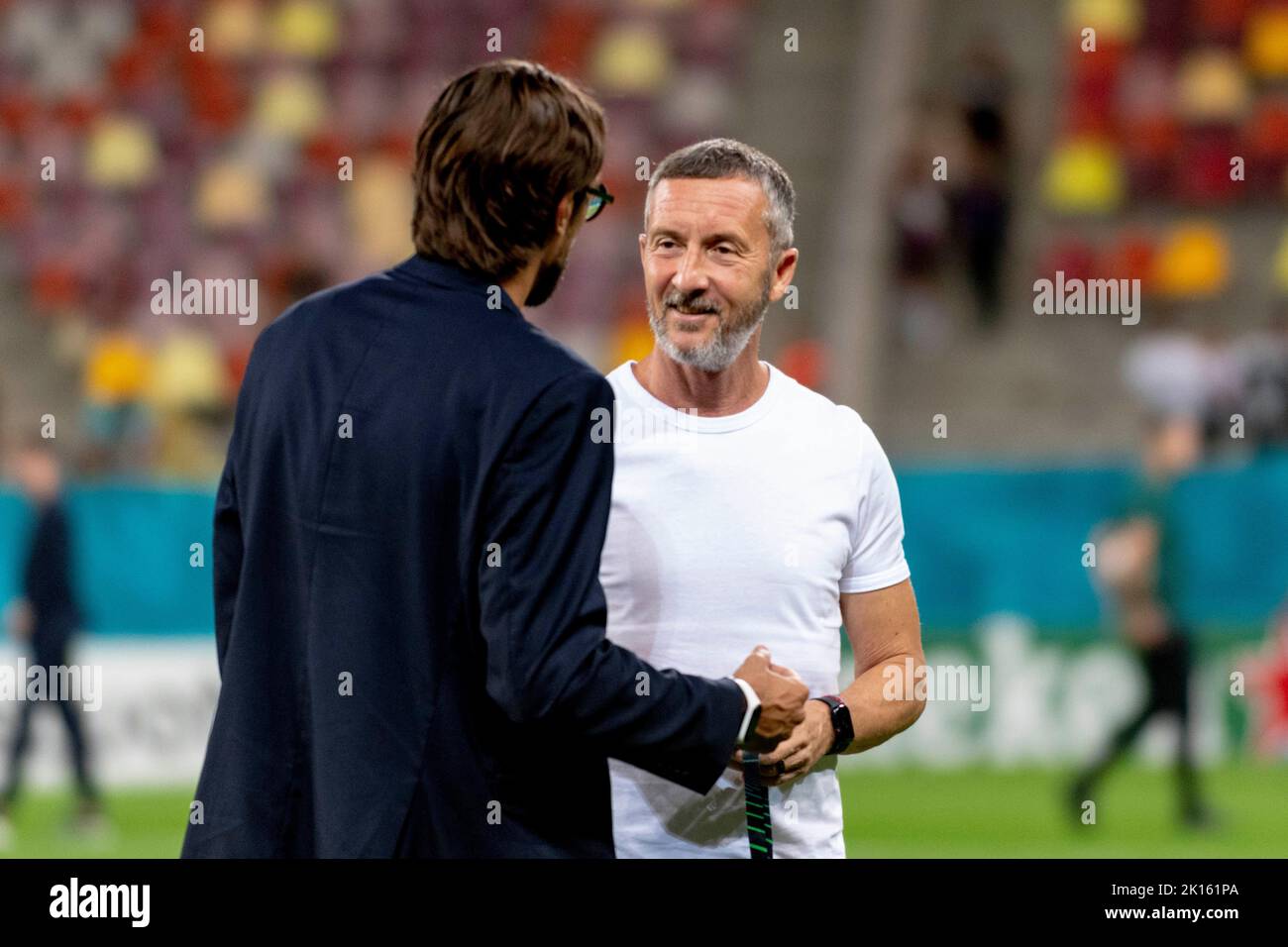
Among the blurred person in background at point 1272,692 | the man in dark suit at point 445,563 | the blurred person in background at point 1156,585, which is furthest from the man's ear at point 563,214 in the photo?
the blurred person in background at point 1272,692

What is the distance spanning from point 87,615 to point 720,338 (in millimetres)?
→ 7004

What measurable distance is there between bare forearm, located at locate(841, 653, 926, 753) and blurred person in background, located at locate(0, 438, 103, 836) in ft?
20.1

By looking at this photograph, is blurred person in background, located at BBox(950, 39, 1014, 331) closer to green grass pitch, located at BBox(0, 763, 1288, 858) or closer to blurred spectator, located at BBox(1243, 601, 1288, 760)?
blurred spectator, located at BBox(1243, 601, 1288, 760)

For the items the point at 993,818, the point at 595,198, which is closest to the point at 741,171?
the point at 595,198

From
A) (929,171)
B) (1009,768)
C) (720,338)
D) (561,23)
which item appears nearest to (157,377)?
(561,23)

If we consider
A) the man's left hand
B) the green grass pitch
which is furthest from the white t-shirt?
the green grass pitch

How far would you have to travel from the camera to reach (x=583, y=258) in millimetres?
13641

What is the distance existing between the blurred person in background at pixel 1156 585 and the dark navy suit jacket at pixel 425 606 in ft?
21.1

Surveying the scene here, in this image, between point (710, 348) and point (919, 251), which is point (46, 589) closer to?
point (710, 348)

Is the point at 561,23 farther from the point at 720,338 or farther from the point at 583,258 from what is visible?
the point at 720,338

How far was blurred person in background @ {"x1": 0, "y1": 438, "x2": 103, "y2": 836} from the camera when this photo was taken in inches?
345

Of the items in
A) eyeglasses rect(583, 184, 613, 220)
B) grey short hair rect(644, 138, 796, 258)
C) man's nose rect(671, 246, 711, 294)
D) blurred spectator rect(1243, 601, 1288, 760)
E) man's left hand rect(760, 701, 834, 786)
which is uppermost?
grey short hair rect(644, 138, 796, 258)

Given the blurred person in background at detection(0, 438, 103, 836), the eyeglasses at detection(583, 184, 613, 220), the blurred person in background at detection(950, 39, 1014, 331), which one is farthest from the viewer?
the blurred person in background at detection(950, 39, 1014, 331)
